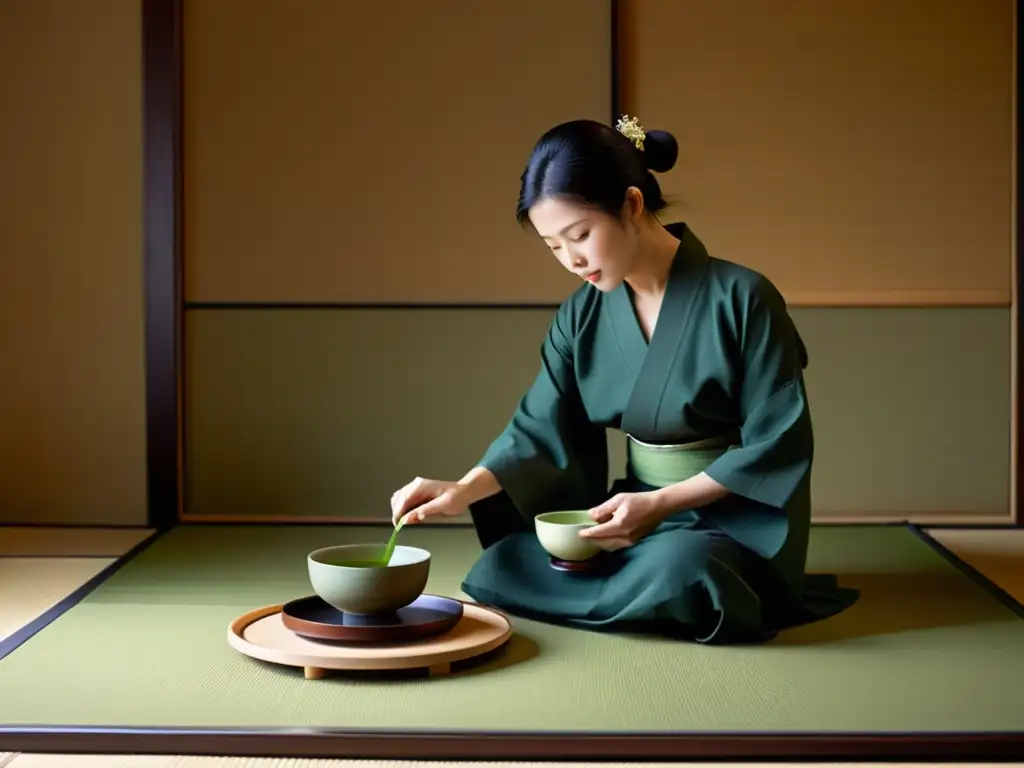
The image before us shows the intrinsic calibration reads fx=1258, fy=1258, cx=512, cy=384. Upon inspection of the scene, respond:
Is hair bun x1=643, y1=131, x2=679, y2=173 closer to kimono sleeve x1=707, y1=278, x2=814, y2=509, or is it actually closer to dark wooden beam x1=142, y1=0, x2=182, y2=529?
kimono sleeve x1=707, y1=278, x2=814, y2=509

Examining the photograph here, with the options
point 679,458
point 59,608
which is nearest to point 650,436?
point 679,458

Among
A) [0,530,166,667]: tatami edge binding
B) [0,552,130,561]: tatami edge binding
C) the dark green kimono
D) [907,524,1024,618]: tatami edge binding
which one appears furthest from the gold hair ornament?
[0,552,130,561]: tatami edge binding

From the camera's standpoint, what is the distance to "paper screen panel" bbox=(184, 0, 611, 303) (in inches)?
166

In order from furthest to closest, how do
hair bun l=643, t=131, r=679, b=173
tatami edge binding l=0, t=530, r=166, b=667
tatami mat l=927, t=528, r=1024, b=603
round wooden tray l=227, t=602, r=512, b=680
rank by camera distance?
1. tatami mat l=927, t=528, r=1024, b=603
2. hair bun l=643, t=131, r=679, b=173
3. tatami edge binding l=0, t=530, r=166, b=667
4. round wooden tray l=227, t=602, r=512, b=680

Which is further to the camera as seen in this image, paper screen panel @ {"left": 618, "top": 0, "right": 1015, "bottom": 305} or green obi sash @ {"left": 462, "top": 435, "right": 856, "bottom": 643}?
paper screen panel @ {"left": 618, "top": 0, "right": 1015, "bottom": 305}

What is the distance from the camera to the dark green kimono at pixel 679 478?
8.39ft

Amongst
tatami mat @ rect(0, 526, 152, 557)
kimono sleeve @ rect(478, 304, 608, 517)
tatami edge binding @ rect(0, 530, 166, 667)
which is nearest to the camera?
tatami edge binding @ rect(0, 530, 166, 667)

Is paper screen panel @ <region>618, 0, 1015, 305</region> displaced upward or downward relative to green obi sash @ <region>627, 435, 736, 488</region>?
upward

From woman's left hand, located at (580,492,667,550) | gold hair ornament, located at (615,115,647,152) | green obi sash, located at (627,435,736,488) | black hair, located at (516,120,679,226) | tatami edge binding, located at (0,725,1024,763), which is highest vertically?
gold hair ornament, located at (615,115,647,152)

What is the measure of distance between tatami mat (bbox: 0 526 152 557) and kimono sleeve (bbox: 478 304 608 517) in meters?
1.39

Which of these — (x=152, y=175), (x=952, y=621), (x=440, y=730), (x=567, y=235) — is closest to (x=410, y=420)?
(x=152, y=175)

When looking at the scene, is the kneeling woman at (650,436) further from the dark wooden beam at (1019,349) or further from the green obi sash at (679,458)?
the dark wooden beam at (1019,349)

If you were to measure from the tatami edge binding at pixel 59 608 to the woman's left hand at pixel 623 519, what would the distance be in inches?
45.3

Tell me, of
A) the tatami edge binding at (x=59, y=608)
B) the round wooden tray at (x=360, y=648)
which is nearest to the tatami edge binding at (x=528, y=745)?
the tatami edge binding at (x=59, y=608)
